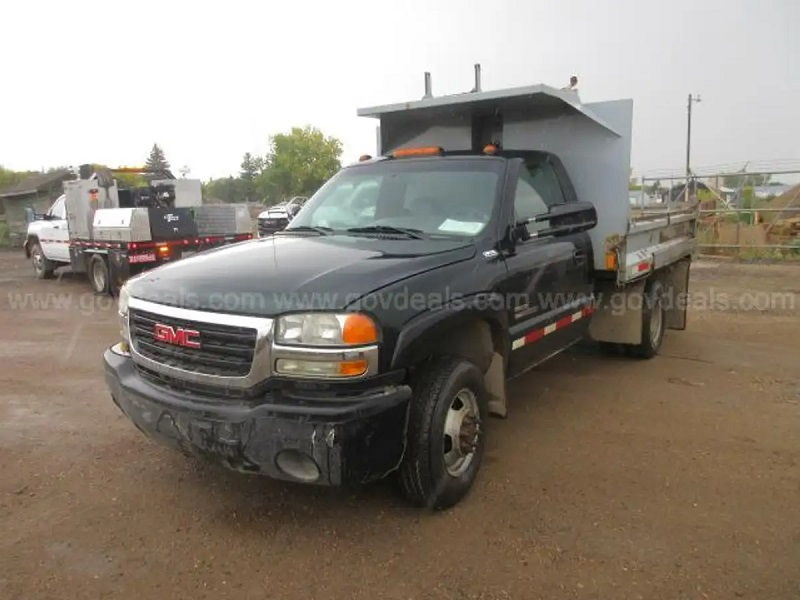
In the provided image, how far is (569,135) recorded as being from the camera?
17.7 ft

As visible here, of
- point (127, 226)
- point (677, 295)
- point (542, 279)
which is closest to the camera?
point (542, 279)

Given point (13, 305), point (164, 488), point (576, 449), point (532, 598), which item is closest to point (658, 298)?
point (576, 449)

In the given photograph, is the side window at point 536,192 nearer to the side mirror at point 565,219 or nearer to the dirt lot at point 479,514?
the side mirror at point 565,219

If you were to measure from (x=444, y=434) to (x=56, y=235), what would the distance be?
13.8 m

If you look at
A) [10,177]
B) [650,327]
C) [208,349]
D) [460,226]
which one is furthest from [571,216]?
[10,177]

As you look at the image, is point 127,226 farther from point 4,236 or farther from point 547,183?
point 4,236

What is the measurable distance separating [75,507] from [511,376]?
269 centimetres

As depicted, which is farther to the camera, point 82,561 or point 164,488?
point 164,488

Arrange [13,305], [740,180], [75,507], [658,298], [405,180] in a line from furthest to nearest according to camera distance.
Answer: [740,180], [13,305], [658,298], [405,180], [75,507]

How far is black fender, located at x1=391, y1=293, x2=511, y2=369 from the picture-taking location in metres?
2.97

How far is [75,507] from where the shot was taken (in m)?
3.49

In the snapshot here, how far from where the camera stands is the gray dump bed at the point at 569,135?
16.6ft

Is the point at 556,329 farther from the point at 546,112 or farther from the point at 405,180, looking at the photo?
the point at 546,112

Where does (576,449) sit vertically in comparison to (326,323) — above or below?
below
